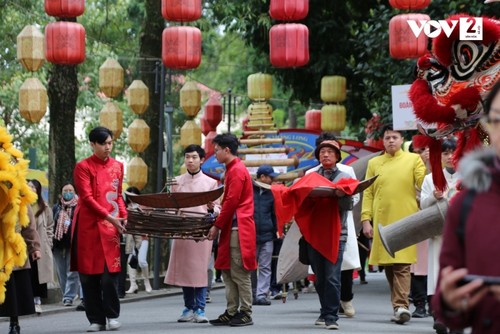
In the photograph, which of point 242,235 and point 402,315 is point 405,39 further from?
point 242,235

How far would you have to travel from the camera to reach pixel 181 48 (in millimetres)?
20625

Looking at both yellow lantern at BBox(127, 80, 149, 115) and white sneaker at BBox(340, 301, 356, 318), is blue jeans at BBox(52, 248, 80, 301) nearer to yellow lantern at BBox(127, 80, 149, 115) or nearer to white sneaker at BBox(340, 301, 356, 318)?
white sneaker at BBox(340, 301, 356, 318)

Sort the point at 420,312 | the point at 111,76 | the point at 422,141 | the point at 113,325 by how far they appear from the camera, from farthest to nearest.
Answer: the point at 111,76 < the point at 420,312 < the point at 113,325 < the point at 422,141

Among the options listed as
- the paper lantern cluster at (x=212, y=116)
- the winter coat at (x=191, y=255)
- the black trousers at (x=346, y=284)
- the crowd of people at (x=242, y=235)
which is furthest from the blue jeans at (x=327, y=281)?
the paper lantern cluster at (x=212, y=116)

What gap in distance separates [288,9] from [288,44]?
0.92 metres

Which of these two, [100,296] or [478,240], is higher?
[478,240]

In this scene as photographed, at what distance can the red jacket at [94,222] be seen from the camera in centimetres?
1300

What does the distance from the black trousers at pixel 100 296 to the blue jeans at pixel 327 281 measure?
2047 mm

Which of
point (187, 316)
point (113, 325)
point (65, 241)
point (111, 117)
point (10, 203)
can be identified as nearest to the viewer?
point (10, 203)

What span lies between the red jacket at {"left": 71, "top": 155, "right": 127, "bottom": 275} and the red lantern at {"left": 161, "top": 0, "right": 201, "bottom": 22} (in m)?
6.66

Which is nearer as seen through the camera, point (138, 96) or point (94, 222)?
point (94, 222)

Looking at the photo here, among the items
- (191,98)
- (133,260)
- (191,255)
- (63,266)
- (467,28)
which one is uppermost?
(467,28)

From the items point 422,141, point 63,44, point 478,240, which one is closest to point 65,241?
point 63,44

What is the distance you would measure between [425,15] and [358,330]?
8349 millimetres
